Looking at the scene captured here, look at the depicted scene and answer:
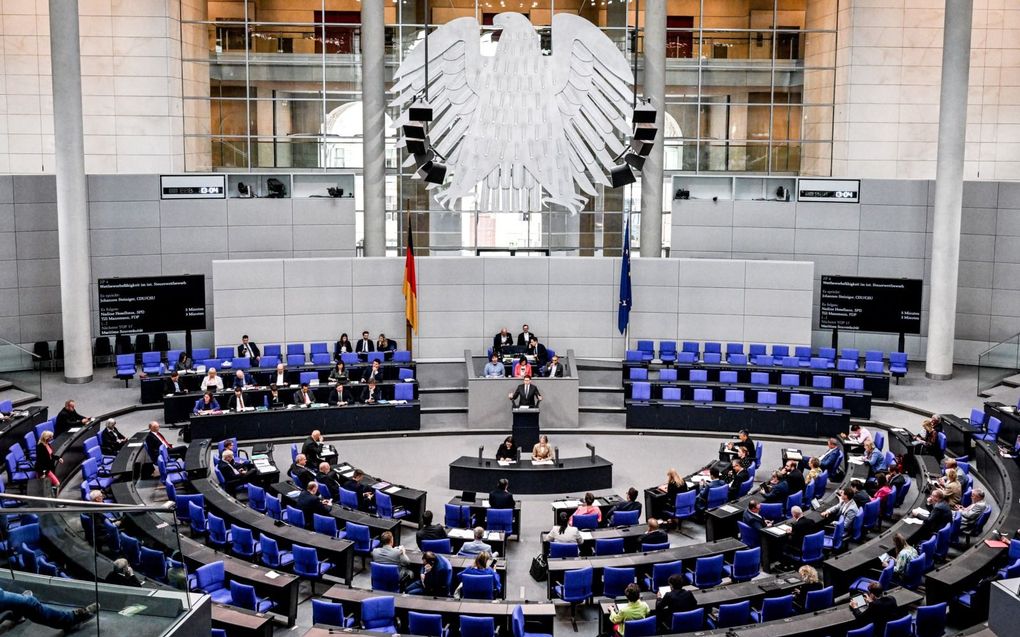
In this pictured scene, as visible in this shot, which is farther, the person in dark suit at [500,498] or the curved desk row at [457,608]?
the person in dark suit at [500,498]

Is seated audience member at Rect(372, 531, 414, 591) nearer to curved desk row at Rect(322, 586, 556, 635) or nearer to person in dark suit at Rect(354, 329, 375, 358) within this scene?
curved desk row at Rect(322, 586, 556, 635)

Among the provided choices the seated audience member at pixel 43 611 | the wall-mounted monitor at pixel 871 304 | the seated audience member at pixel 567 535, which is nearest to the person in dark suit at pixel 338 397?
the seated audience member at pixel 567 535

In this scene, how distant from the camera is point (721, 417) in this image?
64.0 ft

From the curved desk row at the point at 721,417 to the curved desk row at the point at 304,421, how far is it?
4.48 m

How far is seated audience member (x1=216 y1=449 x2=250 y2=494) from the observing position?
15047 mm

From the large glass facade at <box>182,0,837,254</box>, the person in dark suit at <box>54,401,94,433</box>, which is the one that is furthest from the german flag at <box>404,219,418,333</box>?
the person in dark suit at <box>54,401,94,433</box>

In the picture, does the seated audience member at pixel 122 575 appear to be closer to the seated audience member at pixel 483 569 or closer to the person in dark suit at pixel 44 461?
the seated audience member at pixel 483 569

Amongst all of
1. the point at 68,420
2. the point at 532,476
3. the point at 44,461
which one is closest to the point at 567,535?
the point at 532,476

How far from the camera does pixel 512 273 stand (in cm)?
2380

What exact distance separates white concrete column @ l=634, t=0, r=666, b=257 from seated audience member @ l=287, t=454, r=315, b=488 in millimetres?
12062

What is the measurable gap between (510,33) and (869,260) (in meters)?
10.8

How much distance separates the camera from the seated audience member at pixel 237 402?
18.7m

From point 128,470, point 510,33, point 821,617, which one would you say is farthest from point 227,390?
point 821,617

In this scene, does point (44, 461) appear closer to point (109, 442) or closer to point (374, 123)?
point (109, 442)
